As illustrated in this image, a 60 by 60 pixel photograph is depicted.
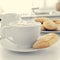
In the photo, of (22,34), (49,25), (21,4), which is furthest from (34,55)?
(21,4)

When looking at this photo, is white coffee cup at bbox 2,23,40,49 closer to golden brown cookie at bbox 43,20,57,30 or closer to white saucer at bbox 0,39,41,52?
white saucer at bbox 0,39,41,52

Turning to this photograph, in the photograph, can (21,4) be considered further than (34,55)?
Yes

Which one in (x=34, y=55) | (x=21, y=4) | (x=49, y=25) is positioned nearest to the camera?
(x=34, y=55)

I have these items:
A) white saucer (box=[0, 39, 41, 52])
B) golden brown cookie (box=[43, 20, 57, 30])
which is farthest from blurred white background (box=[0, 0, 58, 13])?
white saucer (box=[0, 39, 41, 52])

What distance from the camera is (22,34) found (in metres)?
0.57

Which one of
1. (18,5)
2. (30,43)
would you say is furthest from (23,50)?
(18,5)

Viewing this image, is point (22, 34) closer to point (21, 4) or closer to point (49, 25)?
point (49, 25)

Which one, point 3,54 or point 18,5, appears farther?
point 18,5

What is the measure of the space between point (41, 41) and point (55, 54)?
0.06 metres

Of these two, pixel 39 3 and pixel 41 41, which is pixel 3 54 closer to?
pixel 41 41

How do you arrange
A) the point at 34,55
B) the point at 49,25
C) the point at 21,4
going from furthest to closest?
the point at 21,4, the point at 49,25, the point at 34,55

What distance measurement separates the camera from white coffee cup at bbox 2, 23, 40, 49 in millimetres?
567

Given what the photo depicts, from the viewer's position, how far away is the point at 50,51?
0.58 meters

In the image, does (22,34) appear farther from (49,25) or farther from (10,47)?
(49,25)
